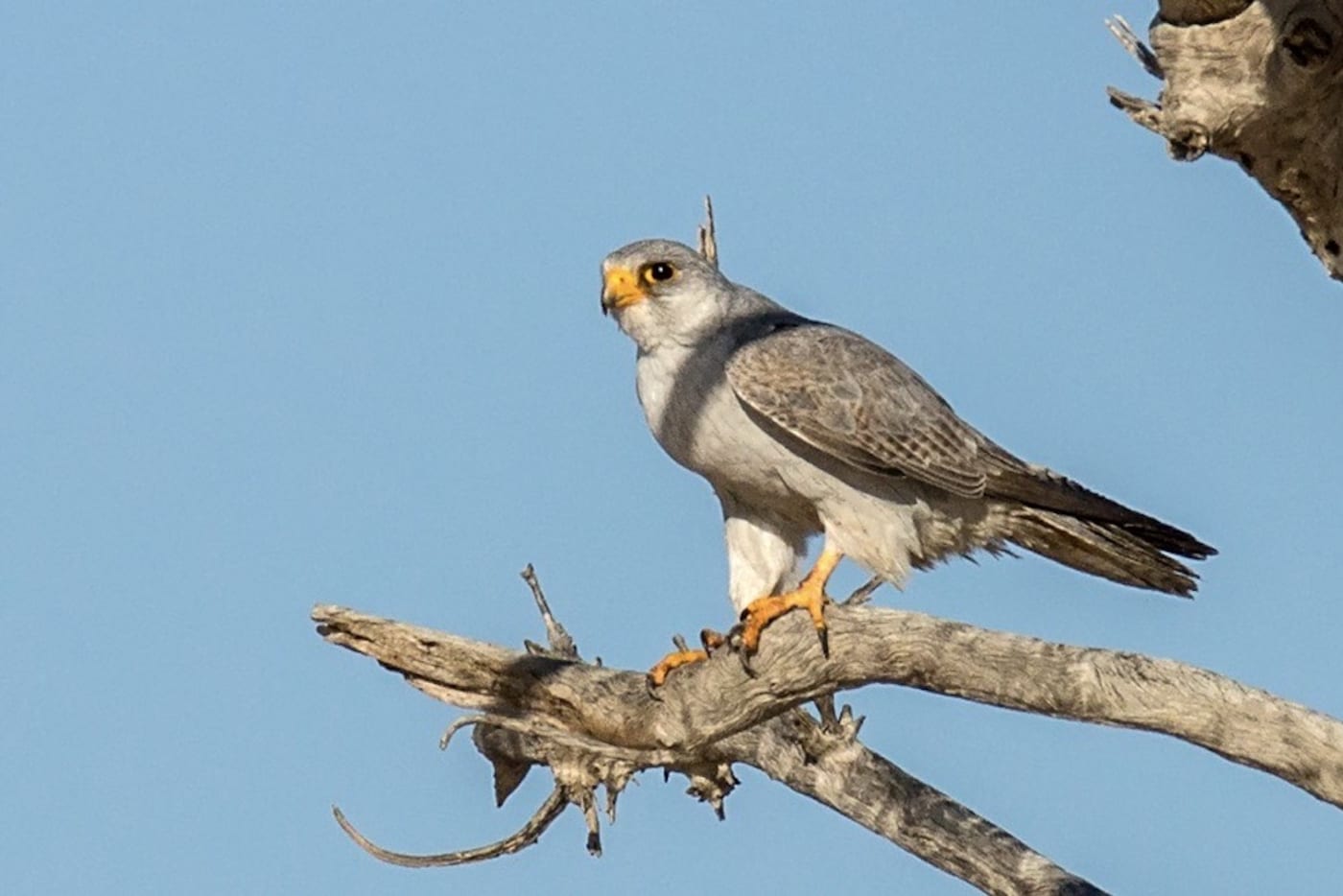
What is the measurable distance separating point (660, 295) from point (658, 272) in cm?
9

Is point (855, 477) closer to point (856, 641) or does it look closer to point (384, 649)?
point (856, 641)

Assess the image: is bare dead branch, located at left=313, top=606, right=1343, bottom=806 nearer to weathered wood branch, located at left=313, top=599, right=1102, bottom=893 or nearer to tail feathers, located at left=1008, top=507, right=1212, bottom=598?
weathered wood branch, located at left=313, top=599, right=1102, bottom=893

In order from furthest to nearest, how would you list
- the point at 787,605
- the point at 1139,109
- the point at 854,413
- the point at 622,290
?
the point at 622,290, the point at 854,413, the point at 787,605, the point at 1139,109

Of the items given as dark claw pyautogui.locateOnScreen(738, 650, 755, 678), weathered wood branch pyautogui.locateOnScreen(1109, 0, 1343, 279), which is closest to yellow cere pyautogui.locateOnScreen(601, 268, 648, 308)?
dark claw pyautogui.locateOnScreen(738, 650, 755, 678)

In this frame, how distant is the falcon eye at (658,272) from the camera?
7512 mm

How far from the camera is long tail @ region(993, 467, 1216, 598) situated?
671 cm

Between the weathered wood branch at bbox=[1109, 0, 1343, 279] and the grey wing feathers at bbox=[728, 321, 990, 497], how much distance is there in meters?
1.98

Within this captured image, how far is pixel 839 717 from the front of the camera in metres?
6.82

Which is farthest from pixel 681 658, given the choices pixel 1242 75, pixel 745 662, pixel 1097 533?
pixel 1242 75

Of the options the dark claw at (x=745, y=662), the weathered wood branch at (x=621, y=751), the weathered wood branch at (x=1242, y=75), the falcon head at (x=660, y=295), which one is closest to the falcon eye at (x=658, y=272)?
the falcon head at (x=660, y=295)

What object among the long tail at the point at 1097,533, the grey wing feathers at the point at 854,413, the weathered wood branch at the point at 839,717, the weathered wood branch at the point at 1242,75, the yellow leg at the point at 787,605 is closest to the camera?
the weathered wood branch at the point at 1242,75

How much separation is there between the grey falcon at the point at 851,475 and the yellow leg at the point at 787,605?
0.18ft

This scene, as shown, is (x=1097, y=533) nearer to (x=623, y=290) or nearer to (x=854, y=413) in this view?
(x=854, y=413)

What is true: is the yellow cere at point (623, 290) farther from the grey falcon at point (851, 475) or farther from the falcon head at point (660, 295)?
the grey falcon at point (851, 475)
